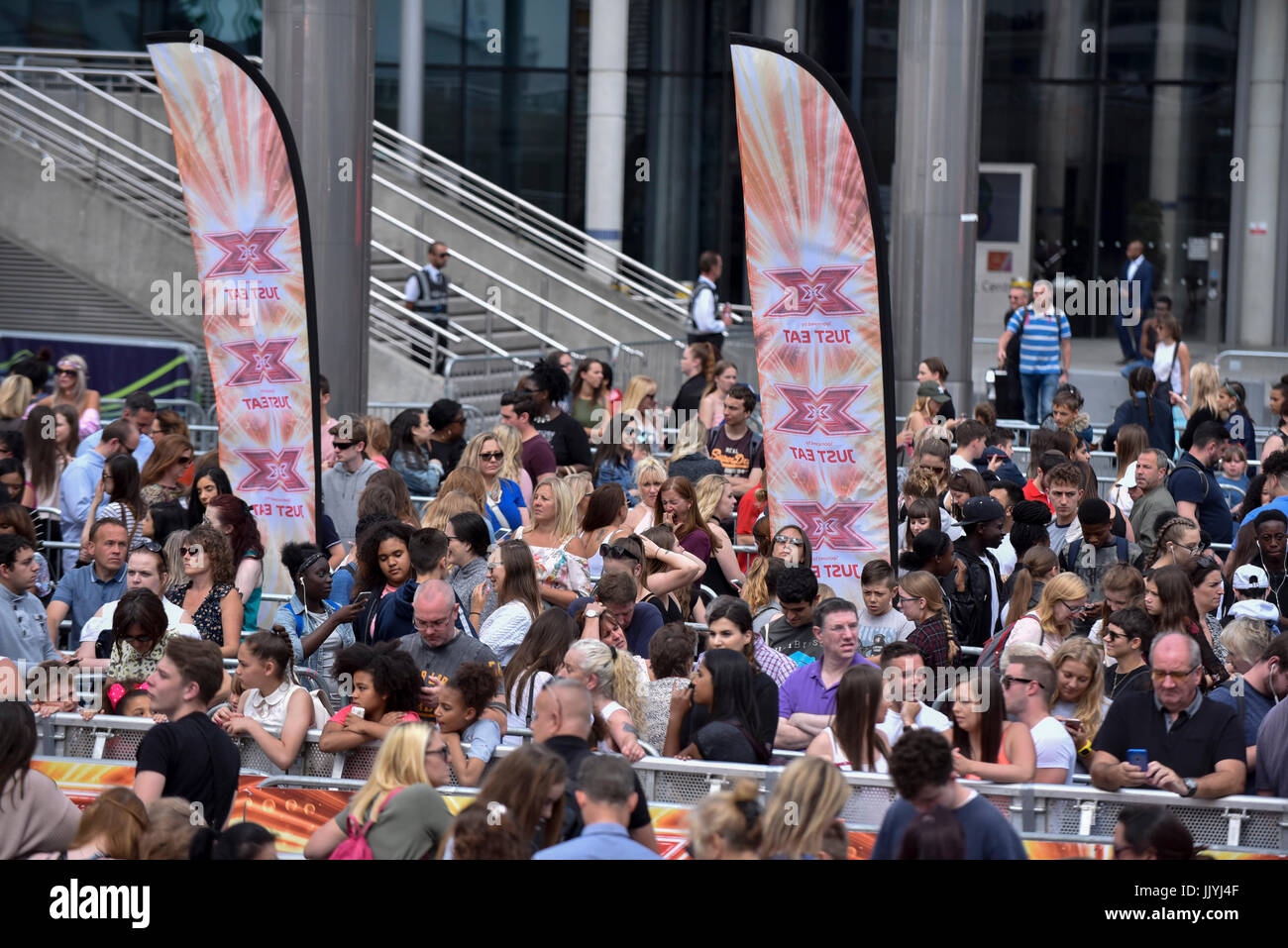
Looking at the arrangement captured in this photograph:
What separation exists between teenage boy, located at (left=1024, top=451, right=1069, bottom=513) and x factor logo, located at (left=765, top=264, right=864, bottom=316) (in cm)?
314

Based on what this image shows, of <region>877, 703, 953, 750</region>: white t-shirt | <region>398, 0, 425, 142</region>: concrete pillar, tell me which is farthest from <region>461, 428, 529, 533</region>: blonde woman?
<region>398, 0, 425, 142</region>: concrete pillar

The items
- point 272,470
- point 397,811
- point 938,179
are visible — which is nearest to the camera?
point 397,811

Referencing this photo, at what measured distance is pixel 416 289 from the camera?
20.9m

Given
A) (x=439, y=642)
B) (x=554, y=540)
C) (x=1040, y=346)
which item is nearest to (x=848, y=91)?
(x=1040, y=346)

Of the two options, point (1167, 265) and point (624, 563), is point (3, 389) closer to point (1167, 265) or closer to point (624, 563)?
point (624, 563)

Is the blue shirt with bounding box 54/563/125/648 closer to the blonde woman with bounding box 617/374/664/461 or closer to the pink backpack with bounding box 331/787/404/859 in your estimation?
the pink backpack with bounding box 331/787/404/859

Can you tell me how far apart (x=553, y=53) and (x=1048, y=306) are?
15036 millimetres

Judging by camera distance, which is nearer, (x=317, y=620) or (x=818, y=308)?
(x=317, y=620)

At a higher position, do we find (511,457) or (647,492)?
(511,457)

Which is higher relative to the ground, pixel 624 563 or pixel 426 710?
pixel 624 563

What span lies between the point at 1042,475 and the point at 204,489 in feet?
19.3

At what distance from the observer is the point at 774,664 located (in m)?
8.64

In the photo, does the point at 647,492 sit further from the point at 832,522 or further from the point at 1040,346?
the point at 1040,346

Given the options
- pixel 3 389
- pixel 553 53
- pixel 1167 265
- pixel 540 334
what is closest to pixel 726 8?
pixel 553 53
